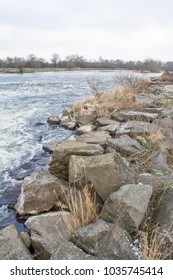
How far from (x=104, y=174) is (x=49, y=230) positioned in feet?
2.97

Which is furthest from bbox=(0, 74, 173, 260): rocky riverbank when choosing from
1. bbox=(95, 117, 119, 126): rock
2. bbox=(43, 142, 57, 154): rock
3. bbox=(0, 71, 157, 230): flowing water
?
bbox=(95, 117, 119, 126): rock

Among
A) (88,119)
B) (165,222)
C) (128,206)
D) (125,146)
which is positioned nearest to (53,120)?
(88,119)

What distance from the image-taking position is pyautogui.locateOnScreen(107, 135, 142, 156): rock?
524 cm

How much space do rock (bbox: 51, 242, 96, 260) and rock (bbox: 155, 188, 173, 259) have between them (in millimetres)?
664

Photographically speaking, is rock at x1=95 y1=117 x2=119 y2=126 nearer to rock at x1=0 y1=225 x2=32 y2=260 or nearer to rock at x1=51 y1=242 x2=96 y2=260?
rock at x1=0 y1=225 x2=32 y2=260

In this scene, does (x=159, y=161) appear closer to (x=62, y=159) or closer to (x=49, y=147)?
(x=62, y=159)

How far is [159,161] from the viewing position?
15.5 ft

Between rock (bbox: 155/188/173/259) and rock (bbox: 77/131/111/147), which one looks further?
rock (bbox: 77/131/111/147)

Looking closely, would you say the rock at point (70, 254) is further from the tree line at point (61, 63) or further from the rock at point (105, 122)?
the tree line at point (61, 63)

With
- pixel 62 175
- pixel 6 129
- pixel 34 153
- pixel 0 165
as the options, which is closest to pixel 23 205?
pixel 62 175

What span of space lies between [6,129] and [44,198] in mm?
5839

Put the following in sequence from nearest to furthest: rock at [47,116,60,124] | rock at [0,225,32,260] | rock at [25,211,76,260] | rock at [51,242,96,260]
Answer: rock at [51,242,96,260]
rock at [0,225,32,260]
rock at [25,211,76,260]
rock at [47,116,60,124]

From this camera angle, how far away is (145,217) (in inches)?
131
